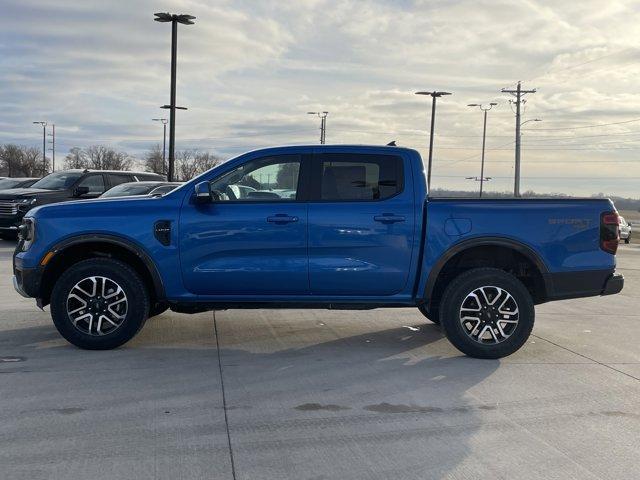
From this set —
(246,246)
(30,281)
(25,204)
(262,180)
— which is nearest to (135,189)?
(25,204)

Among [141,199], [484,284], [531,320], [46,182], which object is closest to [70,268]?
[141,199]

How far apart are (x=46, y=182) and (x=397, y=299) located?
14.3 meters

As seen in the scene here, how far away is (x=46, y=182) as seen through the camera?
17734mm

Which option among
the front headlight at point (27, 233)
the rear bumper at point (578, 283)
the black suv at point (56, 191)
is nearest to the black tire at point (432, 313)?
the rear bumper at point (578, 283)

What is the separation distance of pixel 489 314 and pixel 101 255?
3.75 metres

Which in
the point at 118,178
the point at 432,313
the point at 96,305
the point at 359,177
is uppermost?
the point at 359,177

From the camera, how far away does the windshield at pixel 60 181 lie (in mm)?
17250

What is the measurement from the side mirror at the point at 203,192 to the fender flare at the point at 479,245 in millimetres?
2139

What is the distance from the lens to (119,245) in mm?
6031

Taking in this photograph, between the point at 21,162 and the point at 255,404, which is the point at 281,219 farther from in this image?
the point at 21,162

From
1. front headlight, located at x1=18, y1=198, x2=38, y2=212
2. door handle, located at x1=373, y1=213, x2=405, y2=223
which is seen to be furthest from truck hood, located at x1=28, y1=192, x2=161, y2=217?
front headlight, located at x1=18, y1=198, x2=38, y2=212

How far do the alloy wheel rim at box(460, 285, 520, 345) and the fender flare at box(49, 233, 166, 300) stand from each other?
284 centimetres

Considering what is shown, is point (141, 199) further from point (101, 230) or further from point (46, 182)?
point (46, 182)

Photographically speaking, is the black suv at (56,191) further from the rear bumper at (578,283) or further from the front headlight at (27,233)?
the rear bumper at (578,283)
